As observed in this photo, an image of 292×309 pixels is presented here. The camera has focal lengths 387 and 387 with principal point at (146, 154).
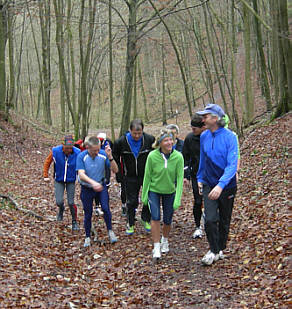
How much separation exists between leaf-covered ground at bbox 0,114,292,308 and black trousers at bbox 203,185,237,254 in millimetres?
A: 489

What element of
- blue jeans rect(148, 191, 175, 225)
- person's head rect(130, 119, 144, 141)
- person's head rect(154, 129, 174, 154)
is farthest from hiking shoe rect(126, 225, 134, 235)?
person's head rect(154, 129, 174, 154)

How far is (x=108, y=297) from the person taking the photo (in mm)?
5227

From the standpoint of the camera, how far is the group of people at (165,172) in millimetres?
5406

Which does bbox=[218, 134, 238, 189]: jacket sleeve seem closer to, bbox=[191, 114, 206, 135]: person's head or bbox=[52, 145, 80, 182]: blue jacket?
bbox=[191, 114, 206, 135]: person's head

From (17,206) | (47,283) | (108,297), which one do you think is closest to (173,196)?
(108,297)

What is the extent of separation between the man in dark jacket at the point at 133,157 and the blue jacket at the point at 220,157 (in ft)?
6.63

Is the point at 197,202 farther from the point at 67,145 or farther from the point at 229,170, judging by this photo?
the point at 67,145

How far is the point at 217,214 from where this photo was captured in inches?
216

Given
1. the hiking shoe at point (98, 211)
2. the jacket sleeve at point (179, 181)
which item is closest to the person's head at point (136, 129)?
the jacket sleeve at point (179, 181)

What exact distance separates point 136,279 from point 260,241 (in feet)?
6.81

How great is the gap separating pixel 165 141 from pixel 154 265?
1.99 meters

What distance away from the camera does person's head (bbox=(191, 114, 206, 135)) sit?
22.3ft

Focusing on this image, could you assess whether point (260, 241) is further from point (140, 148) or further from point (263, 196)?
point (140, 148)

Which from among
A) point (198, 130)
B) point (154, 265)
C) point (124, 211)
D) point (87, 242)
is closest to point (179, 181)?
point (198, 130)
